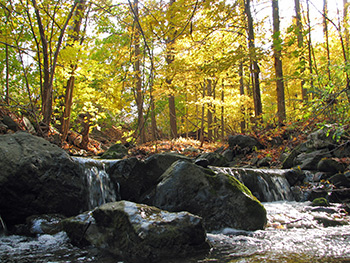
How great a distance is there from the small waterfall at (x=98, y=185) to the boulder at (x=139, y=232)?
1.81m

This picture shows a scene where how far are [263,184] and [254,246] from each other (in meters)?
4.00

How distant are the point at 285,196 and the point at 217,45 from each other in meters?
5.84

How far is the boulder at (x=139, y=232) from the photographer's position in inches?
110

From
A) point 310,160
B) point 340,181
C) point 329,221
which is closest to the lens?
point 329,221

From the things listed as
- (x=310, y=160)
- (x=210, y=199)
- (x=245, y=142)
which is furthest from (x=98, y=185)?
(x=245, y=142)

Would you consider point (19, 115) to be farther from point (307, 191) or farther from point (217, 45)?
point (307, 191)

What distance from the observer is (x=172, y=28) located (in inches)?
139

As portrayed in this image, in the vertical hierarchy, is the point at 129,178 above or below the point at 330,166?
above

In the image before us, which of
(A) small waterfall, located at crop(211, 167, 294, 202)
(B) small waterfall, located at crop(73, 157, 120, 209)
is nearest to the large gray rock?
(B) small waterfall, located at crop(73, 157, 120, 209)

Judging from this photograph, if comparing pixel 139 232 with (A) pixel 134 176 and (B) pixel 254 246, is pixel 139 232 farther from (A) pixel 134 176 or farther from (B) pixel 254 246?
(A) pixel 134 176

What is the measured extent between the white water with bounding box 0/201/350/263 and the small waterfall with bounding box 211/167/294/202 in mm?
2341

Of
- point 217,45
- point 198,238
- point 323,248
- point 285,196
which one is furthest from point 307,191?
point 217,45

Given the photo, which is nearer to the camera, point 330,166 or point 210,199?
point 210,199

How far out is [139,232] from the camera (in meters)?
2.85
